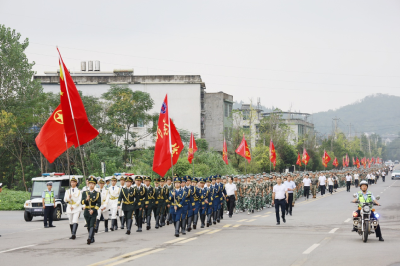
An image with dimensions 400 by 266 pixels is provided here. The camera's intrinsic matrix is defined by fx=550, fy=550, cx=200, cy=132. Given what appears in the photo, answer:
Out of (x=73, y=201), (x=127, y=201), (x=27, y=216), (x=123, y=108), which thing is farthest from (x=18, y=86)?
(x=73, y=201)

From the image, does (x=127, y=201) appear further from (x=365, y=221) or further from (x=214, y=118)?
(x=214, y=118)

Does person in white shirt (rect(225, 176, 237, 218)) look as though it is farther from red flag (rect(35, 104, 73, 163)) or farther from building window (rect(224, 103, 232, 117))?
building window (rect(224, 103, 232, 117))

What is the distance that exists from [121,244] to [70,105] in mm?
4589

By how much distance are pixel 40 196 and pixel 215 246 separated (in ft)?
47.0

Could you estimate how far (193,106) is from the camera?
58812mm

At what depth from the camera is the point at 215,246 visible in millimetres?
13734

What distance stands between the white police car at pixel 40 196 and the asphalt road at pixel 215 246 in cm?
445

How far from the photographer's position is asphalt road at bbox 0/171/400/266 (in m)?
11.3

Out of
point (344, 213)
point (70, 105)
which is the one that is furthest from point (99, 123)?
point (70, 105)

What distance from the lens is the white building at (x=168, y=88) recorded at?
58188 millimetres

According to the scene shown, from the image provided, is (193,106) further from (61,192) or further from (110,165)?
(61,192)

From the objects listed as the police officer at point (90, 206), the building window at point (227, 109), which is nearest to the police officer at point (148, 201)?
the police officer at point (90, 206)

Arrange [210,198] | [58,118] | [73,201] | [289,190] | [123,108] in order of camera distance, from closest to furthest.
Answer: [73,201]
[58,118]
[210,198]
[289,190]
[123,108]

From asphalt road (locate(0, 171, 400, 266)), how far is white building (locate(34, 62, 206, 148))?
128ft
